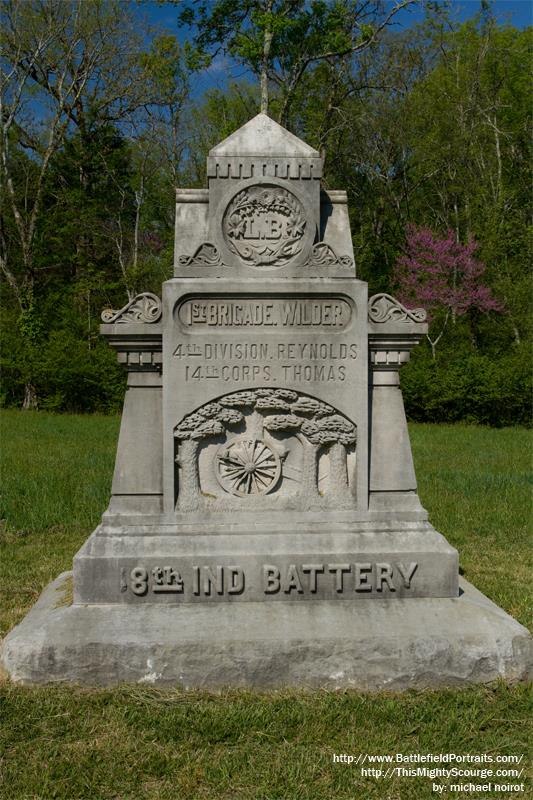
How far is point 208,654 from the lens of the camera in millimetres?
3725

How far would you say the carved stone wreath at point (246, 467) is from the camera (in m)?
4.24

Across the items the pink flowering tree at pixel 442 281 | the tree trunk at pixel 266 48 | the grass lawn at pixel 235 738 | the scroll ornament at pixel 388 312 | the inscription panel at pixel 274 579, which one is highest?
the tree trunk at pixel 266 48

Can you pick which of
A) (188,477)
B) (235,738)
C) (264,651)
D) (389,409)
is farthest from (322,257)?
(235,738)

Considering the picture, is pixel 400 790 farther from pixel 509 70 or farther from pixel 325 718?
pixel 509 70

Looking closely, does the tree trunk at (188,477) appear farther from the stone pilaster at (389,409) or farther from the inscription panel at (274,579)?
the stone pilaster at (389,409)

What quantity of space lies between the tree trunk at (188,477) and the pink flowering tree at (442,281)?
60.7 ft

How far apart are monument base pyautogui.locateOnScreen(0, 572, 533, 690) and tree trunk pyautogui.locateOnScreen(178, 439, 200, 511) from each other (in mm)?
662

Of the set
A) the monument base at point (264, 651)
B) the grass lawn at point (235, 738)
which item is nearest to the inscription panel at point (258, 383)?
the monument base at point (264, 651)

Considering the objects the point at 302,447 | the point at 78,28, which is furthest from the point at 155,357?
the point at 78,28

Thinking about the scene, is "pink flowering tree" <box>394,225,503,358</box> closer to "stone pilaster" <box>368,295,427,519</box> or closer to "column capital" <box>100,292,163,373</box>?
"stone pilaster" <box>368,295,427,519</box>

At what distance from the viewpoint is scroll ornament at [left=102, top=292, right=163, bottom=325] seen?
13.4 ft

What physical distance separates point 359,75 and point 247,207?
24.5 m

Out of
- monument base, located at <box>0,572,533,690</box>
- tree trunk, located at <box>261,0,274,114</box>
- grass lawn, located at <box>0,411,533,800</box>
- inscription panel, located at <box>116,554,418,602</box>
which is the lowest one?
grass lawn, located at <box>0,411,533,800</box>

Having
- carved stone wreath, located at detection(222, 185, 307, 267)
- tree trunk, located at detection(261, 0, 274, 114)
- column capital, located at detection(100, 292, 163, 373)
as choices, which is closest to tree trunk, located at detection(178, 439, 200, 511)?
column capital, located at detection(100, 292, 163, 373)
